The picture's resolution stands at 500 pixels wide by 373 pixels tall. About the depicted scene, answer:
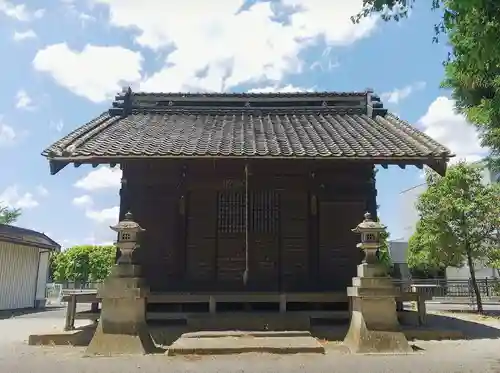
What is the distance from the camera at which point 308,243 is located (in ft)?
36.3

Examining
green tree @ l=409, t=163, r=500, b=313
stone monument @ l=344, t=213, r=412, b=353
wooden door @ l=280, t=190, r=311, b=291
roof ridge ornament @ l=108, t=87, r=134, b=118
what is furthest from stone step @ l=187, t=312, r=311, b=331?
green tree @ l=409, t=163, r=500, b=313

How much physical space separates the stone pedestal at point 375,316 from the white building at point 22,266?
16001 millimetres

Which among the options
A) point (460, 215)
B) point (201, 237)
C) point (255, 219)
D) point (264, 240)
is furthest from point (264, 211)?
point (460, 215)

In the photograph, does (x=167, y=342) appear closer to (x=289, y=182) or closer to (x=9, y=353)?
(x=9, y=353)

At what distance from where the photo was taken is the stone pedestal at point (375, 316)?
8164 millimetres

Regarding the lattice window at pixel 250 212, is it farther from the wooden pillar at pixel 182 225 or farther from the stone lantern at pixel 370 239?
the stone lantern at pixel 370 239

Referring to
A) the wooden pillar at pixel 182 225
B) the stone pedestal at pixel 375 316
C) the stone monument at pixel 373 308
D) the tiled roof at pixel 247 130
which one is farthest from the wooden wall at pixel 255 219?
the stone pedestal at pixel 375 316

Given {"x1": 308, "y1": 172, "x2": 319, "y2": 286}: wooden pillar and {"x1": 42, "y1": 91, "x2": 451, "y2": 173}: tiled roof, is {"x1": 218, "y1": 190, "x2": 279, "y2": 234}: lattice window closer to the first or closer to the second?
{"x1": 308, "y1": 172, "x2": 319, "y2": 286}: wooden pillar

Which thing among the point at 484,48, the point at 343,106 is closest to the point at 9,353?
the point at 484,48

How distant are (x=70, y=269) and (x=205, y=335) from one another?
3514 centimetres

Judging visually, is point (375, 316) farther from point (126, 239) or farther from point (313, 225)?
point (126, 239)

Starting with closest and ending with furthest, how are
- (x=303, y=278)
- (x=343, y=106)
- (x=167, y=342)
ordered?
(x=167, y=342), (x=303, y=278), (x=343, y=106)

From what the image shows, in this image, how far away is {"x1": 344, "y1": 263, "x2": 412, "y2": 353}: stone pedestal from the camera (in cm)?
816

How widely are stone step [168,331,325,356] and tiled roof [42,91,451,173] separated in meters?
3.58
